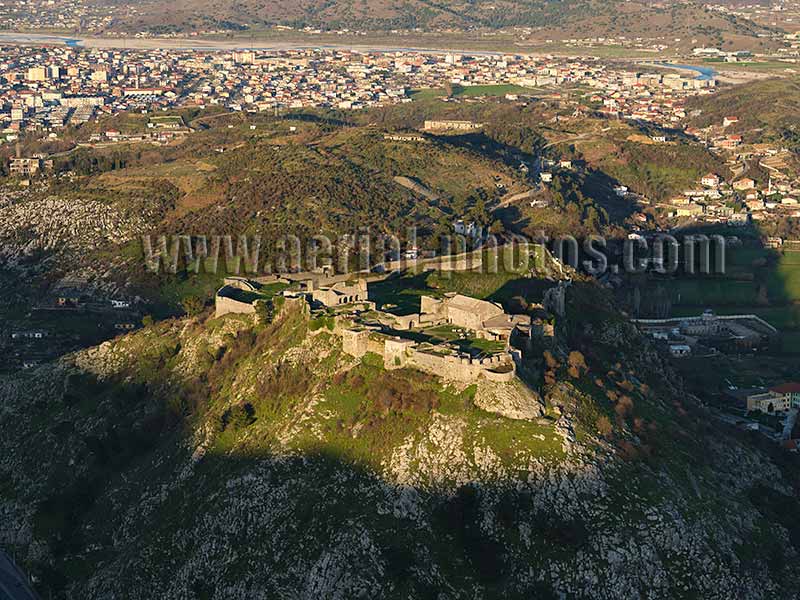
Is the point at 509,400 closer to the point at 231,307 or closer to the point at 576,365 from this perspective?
the point at 576,365

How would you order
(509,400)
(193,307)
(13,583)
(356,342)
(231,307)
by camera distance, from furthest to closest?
(193,307) < (231,307) < (356,342) < (13,583) < (509,400)

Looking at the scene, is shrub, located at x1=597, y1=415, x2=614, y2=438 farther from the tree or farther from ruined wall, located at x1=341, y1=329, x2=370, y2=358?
ruined wall, located at x1=341, y1=329, x2=370, y2=358

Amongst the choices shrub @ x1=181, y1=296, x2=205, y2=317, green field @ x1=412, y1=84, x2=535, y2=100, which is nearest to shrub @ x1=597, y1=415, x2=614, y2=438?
shrub @ x1=181, y1=296, x2=205, y2=317

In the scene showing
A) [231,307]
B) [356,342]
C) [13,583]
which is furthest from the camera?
[231,307]

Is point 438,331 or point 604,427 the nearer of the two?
point 604,427

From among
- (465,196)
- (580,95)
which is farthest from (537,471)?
(580,95)

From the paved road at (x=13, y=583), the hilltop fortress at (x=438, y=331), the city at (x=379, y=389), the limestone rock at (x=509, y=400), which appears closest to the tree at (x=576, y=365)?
the city at (x=379, y=389)

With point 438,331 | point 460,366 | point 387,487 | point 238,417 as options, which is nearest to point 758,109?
point 438,331

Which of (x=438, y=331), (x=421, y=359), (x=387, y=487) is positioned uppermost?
(x=421, y=359)
